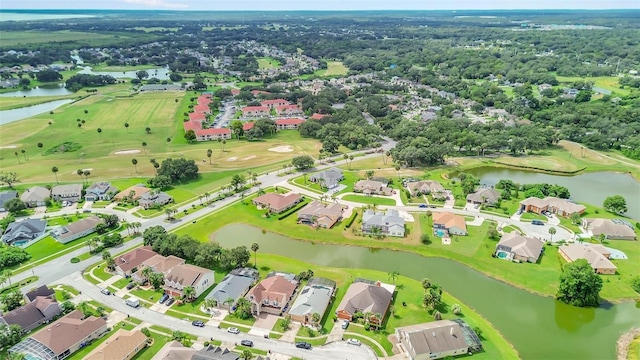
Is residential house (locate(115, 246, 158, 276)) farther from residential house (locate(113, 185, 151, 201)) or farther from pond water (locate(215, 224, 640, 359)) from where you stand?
residential house (locate(113, 185, 151, 201))

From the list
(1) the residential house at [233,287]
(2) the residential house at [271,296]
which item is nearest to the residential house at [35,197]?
(1) the residential house at [233,287]

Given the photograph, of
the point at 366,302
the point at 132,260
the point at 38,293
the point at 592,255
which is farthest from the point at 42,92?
the point at 592,255

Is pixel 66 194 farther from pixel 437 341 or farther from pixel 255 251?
pixel 437 341

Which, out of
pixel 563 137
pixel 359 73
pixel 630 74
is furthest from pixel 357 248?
pixel 630 74

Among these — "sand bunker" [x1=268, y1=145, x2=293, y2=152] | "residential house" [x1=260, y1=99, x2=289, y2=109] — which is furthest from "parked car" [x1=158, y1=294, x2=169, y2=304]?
"residential house" [x1=260, y1=99, x2=289, y2=109]

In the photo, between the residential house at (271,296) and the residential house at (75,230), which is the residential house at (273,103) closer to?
the residential house at (75,230)

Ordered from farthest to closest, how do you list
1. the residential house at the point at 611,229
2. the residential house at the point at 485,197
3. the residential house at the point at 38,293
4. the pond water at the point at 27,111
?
the pond water at the point at 27,111 → the residential house at the point at 485,197 → the residential house at the point at 611,229 → the residential house at the point at 38,293
